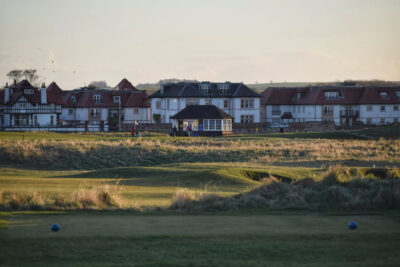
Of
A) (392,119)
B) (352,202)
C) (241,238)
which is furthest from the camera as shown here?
(392,119)

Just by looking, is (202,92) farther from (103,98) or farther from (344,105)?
(344,105)

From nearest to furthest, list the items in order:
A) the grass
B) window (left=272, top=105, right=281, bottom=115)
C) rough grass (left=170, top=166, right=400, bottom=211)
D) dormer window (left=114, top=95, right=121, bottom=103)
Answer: the grass → rough grass (left=170, top=166, right=400, bottom=211) → dormer window (left=114, top=95, right=121, bottom=103) → window (left=272, top=105, right=281, bottom=115)

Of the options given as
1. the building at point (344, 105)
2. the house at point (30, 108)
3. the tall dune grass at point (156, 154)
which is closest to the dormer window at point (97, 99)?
the house at point (30, 108)

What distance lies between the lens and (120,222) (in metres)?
16.9

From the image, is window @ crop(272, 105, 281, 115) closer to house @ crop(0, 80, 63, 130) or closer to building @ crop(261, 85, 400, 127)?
building @ crop(261, 85, 400, 127)

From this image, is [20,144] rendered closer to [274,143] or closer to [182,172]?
[182,172]

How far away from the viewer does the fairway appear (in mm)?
13094

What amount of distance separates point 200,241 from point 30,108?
285 feet

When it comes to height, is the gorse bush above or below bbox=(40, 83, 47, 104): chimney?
below

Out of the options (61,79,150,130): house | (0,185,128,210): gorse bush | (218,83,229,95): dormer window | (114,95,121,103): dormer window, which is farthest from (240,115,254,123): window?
(0,185,128,210): gorse bush

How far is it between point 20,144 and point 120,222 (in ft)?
116

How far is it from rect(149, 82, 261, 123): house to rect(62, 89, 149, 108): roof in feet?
25.5

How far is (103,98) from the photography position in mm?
106438

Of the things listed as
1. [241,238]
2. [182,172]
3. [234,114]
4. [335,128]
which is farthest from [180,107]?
[241,238]
